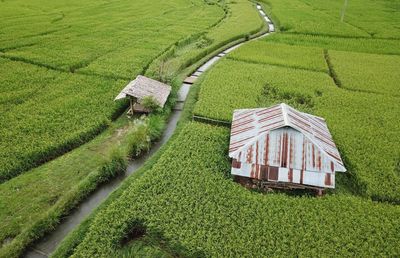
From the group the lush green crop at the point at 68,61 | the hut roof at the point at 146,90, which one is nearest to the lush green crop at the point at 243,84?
the hut roof at the point at 146,90

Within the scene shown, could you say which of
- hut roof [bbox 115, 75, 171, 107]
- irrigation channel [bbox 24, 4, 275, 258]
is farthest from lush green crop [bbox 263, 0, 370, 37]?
irrigation channel [bbox 24, 4, 275, 258]

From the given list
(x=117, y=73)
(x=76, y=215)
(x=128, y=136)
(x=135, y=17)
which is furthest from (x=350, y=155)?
(x=135, y=17)

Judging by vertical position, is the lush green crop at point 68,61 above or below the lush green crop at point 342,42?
above

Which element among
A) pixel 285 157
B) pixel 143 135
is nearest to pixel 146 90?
pixel 143 135

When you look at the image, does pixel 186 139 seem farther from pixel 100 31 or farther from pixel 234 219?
pixel 100 31

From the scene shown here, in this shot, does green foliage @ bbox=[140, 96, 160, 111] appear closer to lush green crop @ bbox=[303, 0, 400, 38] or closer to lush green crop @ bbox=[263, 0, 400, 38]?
lush green crop @ bbox=[263, 0, 400, 38]

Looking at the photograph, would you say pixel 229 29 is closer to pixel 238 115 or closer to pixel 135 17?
pixel 135 17

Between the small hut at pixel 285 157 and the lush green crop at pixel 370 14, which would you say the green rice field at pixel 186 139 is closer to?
the small hut at pixel 285 157
